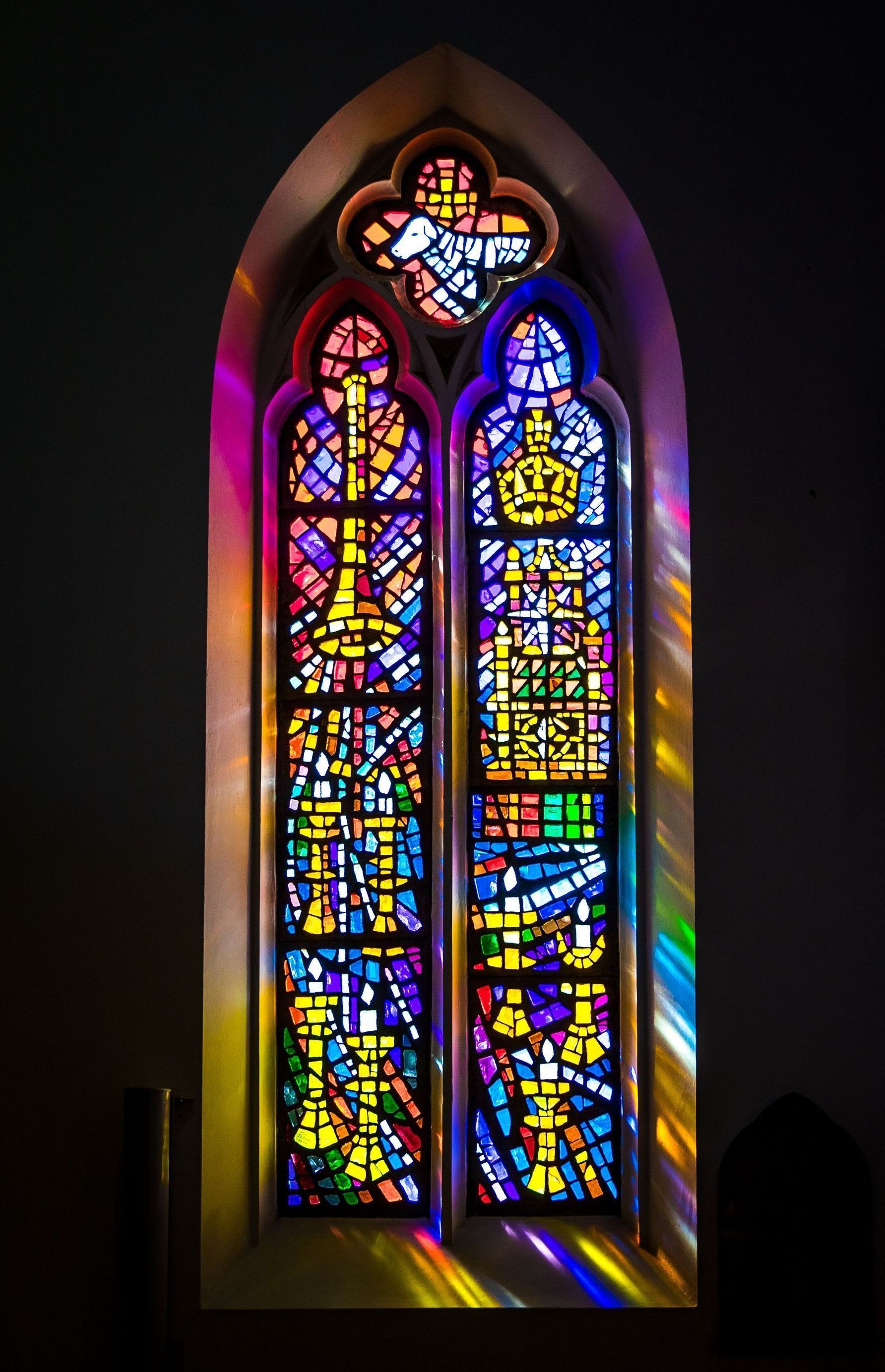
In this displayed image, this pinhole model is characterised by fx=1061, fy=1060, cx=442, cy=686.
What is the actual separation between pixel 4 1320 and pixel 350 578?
1.91m

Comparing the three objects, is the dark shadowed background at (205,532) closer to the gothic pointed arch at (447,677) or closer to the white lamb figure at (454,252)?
the gothic pointed arch at (447,677)

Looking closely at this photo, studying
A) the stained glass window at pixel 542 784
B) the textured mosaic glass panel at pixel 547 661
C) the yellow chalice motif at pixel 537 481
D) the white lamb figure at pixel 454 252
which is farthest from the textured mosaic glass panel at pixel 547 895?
the white lamb figure at pixel 454 252

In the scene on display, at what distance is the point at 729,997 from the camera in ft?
7.80

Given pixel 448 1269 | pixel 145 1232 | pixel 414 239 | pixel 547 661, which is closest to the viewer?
pixel 145 1232

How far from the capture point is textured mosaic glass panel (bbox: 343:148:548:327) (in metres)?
2.86

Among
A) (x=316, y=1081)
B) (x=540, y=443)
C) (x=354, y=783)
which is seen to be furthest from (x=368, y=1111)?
(x=540, y=443)

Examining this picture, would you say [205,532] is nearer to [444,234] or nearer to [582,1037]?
[444,234]

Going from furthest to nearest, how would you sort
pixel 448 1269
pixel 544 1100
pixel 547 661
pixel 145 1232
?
pixel 547 661
pixel 544 1100
pixel 448 1269
pixel 145 1232

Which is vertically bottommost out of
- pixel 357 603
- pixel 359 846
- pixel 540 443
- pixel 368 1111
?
pixel 368 1111

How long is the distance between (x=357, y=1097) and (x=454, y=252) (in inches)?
88.3

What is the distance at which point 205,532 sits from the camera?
2.49 m

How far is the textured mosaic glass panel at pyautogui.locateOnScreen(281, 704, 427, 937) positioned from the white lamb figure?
4.04 ft

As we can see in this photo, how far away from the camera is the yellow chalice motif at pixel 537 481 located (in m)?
2.84

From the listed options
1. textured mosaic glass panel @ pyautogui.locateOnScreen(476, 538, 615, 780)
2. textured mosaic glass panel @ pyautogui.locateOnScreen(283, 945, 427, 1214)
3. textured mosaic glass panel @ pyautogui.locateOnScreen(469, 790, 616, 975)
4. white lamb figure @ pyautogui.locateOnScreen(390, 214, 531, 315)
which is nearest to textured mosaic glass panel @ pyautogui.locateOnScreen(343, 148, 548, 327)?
white lamb figure @ pyautogui.locateOnScreen(390, 214, 531, 315)
